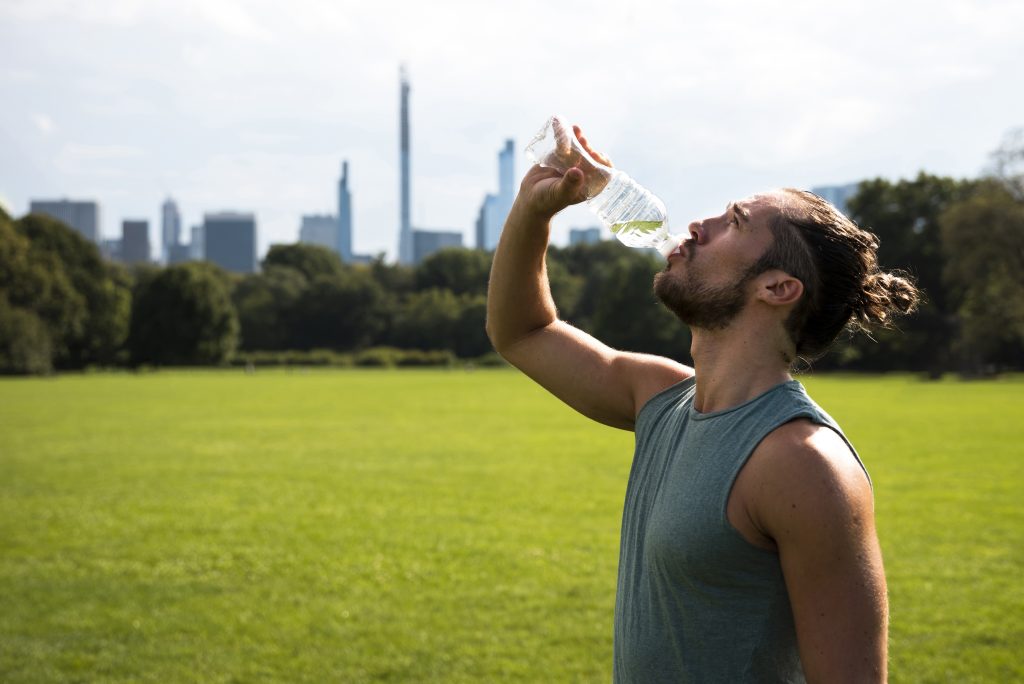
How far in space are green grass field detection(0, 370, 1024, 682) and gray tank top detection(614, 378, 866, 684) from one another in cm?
487

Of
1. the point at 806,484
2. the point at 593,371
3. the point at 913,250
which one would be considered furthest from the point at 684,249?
the point at 913,250

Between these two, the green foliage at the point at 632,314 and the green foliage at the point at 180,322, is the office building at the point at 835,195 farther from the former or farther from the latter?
the green foliage at the point at 180,322

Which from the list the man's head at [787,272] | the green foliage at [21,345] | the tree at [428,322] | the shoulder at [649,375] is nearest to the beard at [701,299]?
the man's head at [787,272]

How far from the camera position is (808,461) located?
1.93m

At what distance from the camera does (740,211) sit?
2.37 metres

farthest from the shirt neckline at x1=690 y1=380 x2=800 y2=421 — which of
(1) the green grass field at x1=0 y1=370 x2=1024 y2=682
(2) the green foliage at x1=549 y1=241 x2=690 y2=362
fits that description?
(2) the green foliage at x1=549 y1=241 x2=690 y2=362

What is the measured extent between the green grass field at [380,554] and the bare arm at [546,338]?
438cm

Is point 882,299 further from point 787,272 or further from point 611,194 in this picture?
point 611,194

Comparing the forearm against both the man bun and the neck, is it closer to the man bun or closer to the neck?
the neck

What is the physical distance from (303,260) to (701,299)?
11586cm

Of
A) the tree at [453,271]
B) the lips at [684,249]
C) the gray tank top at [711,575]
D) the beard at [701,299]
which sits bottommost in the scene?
the gray tank top at [711,575]

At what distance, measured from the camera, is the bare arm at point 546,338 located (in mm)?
2805

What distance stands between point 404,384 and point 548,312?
49291 mm

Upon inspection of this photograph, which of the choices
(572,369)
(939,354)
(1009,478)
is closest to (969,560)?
(1009,478)
